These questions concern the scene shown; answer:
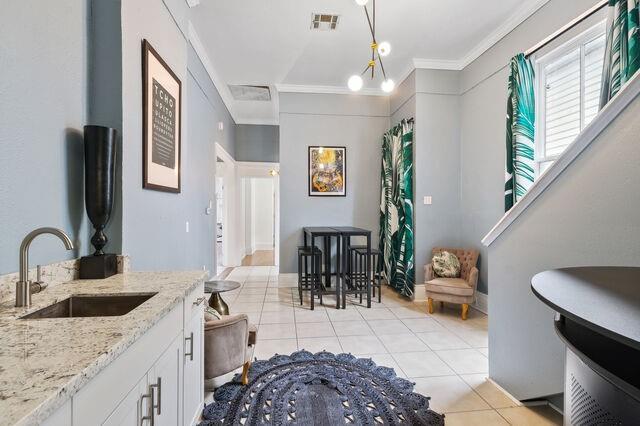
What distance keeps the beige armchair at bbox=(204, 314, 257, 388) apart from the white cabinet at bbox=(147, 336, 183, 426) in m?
0.52

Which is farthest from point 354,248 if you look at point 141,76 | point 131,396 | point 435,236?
point 131,396

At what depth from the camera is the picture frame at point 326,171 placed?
4855 millimetres

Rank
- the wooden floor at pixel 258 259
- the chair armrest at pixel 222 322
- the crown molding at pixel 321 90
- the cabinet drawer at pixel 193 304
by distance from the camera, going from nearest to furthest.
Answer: the cabinet drawer at pixel 193 304
the chair armrest at pixel 222 322
the crown molding at pixel 321 90
the wooden floor at pixel 258 259

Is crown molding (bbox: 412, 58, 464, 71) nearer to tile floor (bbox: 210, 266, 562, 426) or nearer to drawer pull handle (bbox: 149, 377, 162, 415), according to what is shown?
tile floor (bbox: 210, 266, 562, 426)

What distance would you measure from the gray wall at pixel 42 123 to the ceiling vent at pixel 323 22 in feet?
7.05

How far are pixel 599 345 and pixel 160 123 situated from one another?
8.22 ft

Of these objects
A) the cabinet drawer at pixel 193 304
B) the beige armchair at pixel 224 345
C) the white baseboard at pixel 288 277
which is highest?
the cabinet drawer at pixel 193 304

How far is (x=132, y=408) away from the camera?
0.89 meters

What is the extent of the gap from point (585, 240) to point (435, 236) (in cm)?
259

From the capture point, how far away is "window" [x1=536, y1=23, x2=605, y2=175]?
2439 mm

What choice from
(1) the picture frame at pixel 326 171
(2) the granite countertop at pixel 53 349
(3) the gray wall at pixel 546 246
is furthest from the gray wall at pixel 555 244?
(1) the picture frame at pixel 326 171

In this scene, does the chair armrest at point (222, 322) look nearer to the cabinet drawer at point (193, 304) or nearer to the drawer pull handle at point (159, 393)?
the cabinet drawer at point (193, 304)

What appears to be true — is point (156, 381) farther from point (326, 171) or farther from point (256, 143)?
point (256, 143)

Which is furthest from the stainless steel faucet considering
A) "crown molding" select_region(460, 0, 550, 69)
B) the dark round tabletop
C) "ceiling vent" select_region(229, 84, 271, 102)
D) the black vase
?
"ceiling vent" select_region(229, 84, 271, 102)
